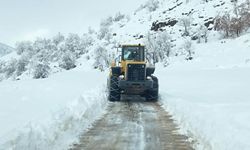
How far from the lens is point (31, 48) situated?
160m

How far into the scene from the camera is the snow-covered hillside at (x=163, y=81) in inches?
397

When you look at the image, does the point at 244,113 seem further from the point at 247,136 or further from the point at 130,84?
the point at 130,84

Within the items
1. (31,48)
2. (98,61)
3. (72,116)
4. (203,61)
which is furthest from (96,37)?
(72,116)

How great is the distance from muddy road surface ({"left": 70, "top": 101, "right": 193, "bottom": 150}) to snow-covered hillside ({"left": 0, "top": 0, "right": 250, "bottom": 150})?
A: 410mm

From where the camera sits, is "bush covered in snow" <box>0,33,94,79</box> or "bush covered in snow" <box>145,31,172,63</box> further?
"bush covered in snow" <box>0,33,94,79</box>

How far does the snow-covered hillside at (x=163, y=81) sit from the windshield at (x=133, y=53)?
0.60m

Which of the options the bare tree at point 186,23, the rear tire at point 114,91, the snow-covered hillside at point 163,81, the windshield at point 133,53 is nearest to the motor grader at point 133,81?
the rear tire at point 114,91

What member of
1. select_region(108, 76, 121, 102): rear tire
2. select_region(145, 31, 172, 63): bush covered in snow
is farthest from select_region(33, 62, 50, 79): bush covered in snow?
select_region(108, 76, 121, 102): rear tire

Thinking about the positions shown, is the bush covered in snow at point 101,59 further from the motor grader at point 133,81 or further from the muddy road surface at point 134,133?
the muddy road surface at point 134,133

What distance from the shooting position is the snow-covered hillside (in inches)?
397

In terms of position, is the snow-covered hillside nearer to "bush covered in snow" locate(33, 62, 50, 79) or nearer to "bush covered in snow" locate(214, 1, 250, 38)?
"bush covered in snow" locate(33, 62, 50, 79)

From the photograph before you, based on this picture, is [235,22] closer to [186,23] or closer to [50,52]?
[186,23]

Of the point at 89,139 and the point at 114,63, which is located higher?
the point at 114,63

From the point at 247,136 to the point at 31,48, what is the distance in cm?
15662
